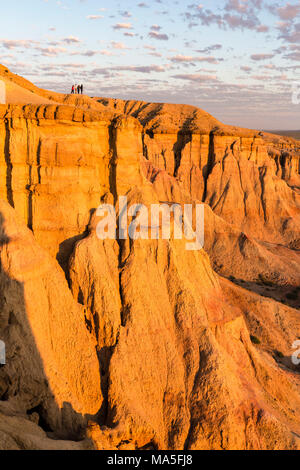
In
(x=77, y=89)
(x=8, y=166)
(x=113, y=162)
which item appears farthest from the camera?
(x=77, y=89)

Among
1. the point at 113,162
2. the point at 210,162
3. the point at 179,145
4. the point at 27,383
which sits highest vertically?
the point at 179,145

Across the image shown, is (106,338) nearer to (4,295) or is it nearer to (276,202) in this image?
(4,295)

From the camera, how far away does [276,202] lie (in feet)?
150

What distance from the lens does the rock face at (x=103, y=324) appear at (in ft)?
34.4

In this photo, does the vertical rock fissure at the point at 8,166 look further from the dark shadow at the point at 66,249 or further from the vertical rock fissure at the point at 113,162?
the vertical rock fissure at the point at 113,162

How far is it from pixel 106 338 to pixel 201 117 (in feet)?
135

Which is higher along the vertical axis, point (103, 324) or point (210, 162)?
point (210, 162)

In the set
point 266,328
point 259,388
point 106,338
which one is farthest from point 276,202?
point 106,338

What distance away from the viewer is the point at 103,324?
12.4 meters

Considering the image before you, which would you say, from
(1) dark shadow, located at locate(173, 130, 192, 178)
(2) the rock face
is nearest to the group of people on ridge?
(1) dark shadow, located at locate(173, 130, 192, 178)

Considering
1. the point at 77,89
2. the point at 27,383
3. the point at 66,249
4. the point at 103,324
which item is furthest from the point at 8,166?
the point at 77,89

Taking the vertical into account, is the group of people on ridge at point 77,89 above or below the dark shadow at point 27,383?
above

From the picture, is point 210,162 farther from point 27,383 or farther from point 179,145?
point 27,383

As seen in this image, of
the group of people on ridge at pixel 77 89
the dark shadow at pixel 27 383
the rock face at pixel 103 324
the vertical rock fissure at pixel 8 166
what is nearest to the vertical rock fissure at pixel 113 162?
the rock face at pixel 103 324
